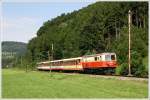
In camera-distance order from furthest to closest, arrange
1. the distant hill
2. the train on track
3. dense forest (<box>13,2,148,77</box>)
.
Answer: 1. dense forest (<box>13,2,148,77</box>)
2. the train on track
3. the distant hill

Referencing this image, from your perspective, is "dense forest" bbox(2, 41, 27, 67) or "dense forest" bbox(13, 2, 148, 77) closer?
"dense forest" bbox(2, 41, 27, 67)

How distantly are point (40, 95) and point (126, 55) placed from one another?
22.3m

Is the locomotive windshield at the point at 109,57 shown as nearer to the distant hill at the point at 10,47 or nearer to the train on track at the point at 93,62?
the train on track at the point at 93,62

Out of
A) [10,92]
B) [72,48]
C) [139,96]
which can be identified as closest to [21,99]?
[10,92]

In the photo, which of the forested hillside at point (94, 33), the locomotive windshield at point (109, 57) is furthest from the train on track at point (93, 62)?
the forested hillside at point (94, 33)

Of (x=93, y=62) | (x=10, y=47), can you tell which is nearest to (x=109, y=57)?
(x=93, y=62)

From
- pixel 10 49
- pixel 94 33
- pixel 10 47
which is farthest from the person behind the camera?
pixel 94 33

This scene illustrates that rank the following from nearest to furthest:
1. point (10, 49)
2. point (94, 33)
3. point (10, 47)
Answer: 1. point (10, 47)
2. point (10, 49)
3. point (94, 33)

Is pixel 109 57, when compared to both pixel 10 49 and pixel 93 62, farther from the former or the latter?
pixel 10 49

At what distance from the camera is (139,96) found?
58.4ft

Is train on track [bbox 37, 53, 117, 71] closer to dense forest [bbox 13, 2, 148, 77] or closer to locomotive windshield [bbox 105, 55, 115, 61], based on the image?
locomotive windshield [bbox 105, 55, 115, 61]

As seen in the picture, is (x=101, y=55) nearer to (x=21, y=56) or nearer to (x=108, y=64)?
(x=108, y=64)

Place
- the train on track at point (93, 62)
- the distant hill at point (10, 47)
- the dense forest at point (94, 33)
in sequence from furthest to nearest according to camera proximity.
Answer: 1. the dense forest at point (94, 33)
2. the train on track at point (93, 62)
3. the distant hill at point (10, 47)

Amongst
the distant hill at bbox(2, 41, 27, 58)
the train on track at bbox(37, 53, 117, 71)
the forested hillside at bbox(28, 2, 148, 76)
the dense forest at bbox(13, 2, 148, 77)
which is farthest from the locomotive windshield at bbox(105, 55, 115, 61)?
the forested hillside at bbox(28, 2, 148, 76)
